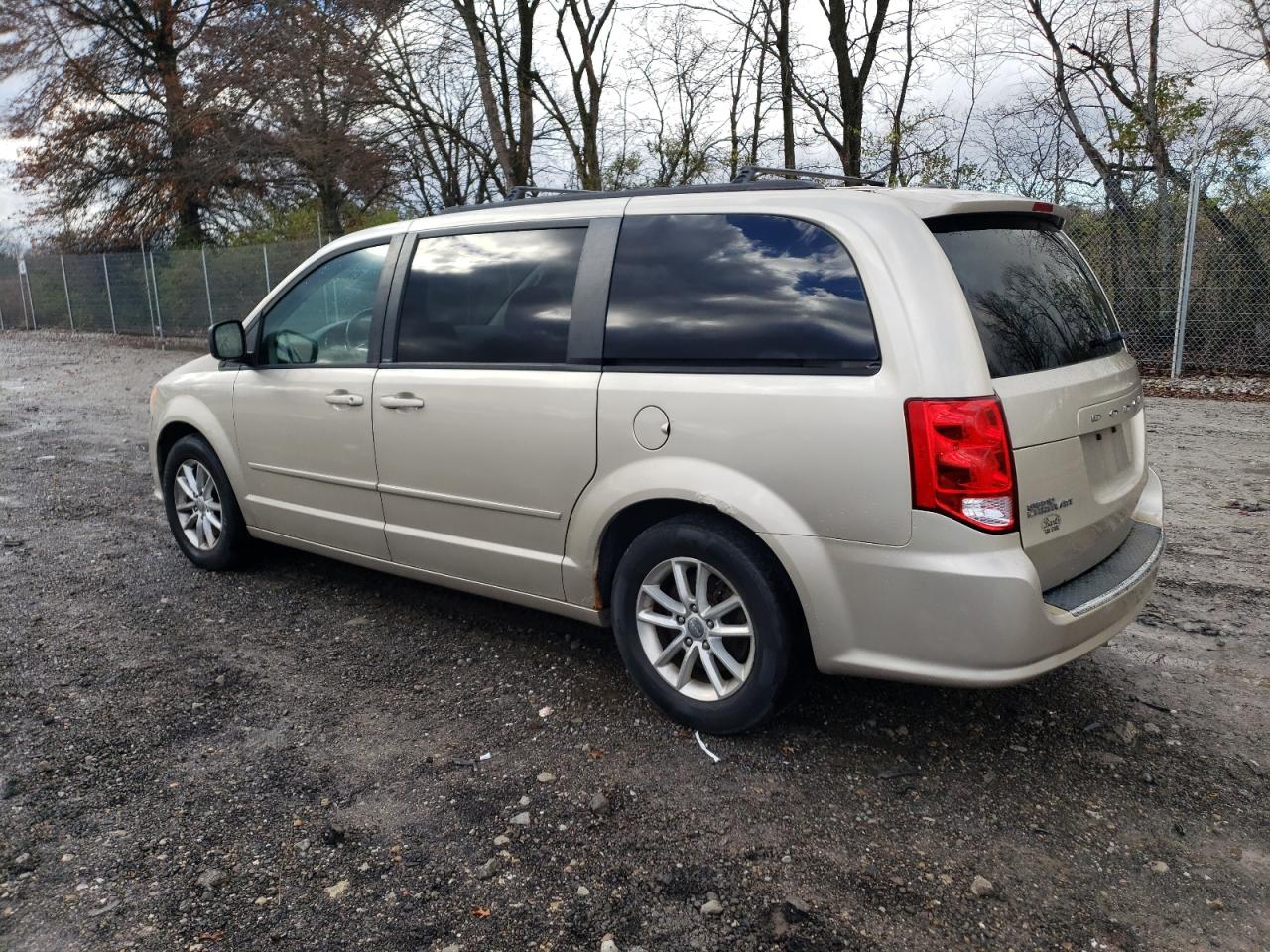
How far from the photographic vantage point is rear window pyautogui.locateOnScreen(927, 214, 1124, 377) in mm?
3049

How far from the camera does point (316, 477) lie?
4.62 meters

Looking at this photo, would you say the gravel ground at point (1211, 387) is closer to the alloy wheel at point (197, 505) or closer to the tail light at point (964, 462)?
the tail light at point (964, 462)

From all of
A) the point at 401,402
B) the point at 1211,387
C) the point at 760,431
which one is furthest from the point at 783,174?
the point at 1211,387

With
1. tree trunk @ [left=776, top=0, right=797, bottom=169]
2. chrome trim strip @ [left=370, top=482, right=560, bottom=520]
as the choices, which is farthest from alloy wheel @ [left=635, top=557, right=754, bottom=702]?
tree trunk @ [left=776, top=0, right=797, bottom=169]

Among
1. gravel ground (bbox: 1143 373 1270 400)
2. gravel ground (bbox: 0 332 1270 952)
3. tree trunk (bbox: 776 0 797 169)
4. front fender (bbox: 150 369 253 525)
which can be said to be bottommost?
gravel ground (bbox: 0 332 1270 952)

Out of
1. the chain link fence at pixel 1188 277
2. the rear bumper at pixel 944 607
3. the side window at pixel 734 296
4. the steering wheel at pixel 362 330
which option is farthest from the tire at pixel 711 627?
the chain link fence at pixel 1188 277

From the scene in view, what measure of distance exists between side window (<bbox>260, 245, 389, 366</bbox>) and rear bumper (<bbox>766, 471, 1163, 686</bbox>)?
2323mm

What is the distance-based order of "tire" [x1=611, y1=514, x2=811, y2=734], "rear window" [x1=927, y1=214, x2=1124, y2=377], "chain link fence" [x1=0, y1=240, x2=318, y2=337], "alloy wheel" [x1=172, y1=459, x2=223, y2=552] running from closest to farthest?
1. "rear window" [x1=927, y1=214, x2=1124, y2=377]
2. "tire" [x1=611, y1=514, x2=811, y2=734]
3. "alloy wheel" [x1=172, y1=459, x2=223, y2=552]
4. "chain link fence" [x1=0, y1=240, x2=318, y2=337]

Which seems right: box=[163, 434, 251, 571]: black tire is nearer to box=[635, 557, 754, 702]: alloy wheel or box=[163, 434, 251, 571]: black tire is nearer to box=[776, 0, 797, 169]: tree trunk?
box=[635, 557, 754, 702]: alloy wheel

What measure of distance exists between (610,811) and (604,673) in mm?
1034

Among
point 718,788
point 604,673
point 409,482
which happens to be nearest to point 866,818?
point 718,788

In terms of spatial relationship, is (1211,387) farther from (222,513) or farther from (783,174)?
(222,513)

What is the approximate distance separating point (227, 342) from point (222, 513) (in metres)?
Answer: 0.93

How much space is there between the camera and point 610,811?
9.95ft
